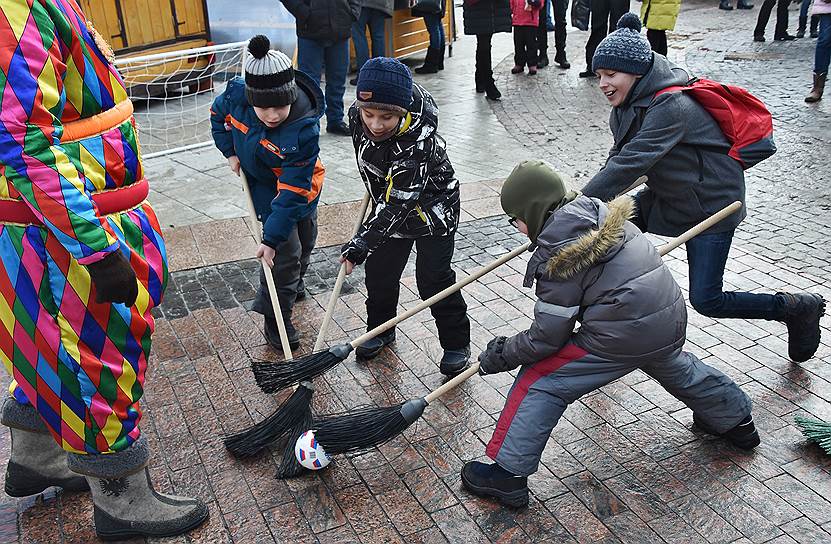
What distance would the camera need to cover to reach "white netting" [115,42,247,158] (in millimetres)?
8547

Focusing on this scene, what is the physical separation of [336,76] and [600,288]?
6.11m

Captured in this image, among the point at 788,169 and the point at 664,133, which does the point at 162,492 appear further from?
the point at 788,169

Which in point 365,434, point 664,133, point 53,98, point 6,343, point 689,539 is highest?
point 53,98

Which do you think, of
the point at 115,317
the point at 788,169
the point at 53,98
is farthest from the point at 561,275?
the point at 788,169

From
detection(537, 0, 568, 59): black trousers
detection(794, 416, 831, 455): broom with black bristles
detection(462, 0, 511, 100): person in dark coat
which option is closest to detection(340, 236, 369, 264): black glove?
detection(794, 416, 831, 455): broom with black bristles

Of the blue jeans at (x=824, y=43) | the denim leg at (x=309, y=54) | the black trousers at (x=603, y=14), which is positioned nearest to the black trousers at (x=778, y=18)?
the black trousers at (x=603, y=14)

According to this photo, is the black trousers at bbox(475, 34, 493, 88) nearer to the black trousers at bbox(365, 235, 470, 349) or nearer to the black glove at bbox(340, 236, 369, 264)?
the black trousers at bbox(365, 235, 470, 349)

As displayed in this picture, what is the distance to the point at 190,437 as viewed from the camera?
149 inches

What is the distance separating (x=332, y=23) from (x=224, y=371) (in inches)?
188

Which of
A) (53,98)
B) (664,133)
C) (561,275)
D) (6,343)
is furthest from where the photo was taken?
(664,133)

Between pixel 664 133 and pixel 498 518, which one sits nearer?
pixel 498 518

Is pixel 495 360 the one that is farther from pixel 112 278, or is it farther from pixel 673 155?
pixel 112 278

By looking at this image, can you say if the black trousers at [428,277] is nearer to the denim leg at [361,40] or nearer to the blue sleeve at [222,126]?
the blue sleeve at [222,126]

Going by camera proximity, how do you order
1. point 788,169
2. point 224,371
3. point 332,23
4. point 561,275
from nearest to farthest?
point 561,275, point 224,371, point 788,169, point 332,23
